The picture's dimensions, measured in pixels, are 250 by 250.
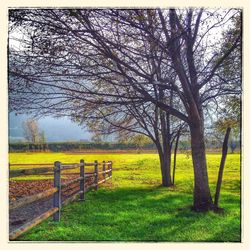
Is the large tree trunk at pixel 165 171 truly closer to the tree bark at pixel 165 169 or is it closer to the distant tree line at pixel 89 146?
the tree bark at pixel 165 169

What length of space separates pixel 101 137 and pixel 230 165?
217 centimetres

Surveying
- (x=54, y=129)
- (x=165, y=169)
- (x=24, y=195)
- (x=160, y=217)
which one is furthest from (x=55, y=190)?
(x=165, y=169)

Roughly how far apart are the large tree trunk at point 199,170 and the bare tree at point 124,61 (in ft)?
0.05

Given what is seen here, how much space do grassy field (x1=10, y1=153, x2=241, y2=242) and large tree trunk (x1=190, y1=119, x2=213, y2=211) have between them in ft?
0.44

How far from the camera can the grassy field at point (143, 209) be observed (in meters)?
5.46

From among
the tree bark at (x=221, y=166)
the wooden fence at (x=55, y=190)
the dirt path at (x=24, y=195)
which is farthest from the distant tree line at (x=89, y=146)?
the dirt path at (x=24, y=195)

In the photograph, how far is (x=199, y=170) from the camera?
6293 millimetres

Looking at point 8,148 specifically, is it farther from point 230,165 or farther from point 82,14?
point 230,165

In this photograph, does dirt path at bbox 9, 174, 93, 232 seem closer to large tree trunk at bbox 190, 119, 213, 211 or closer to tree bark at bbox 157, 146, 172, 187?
tree bark at bbox 157, 146, 172, 187

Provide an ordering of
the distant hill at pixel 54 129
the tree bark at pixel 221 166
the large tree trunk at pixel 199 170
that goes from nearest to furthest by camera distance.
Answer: the distant hill at pixel 54 129 < the tree bark at pixel 221 166 < the large tree trunk at pixel 199 170

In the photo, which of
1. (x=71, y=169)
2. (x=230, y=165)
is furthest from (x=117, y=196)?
(x=230, y=165)

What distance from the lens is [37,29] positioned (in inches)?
227

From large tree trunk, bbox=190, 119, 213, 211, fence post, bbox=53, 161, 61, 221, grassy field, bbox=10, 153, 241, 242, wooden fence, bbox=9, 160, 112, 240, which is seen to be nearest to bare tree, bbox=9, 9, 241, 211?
large tree trunk, bbox=190, 119, 213, 211

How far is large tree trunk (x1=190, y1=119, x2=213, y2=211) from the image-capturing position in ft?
20.6
